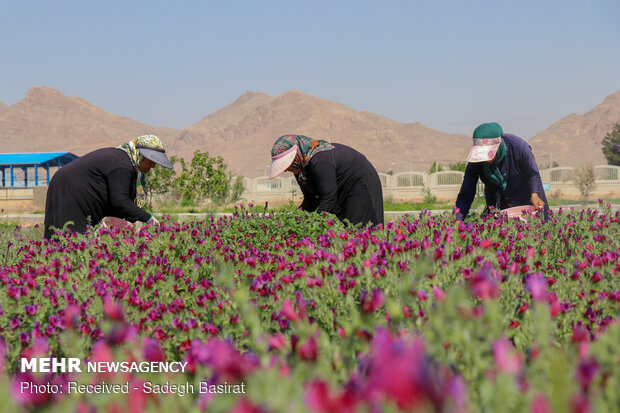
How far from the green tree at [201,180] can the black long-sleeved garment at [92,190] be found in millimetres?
14383

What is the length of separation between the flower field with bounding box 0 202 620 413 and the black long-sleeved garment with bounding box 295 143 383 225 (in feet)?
1.13

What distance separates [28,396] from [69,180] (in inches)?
171

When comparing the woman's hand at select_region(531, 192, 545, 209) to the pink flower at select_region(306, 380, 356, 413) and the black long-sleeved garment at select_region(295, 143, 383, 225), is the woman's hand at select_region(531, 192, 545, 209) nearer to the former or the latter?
the black long-sleeved garment at select_region(295, 143, 383, 225)

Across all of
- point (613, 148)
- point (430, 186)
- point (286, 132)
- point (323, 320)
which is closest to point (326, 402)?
point (323, 320)

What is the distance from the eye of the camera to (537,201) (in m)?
5.21

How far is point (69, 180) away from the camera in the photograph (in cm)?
536

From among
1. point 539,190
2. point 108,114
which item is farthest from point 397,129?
point 539,190

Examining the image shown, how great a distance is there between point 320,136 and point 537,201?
11688 cm

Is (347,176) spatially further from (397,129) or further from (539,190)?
(397,129)

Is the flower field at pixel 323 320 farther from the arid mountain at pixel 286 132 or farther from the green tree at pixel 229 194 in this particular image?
the arid mountain at pixel 286 132

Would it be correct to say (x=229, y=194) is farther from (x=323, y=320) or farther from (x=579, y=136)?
(x=579, y=136)

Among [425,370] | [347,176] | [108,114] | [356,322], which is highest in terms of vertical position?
[108,114]

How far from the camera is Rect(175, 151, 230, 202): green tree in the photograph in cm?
1997

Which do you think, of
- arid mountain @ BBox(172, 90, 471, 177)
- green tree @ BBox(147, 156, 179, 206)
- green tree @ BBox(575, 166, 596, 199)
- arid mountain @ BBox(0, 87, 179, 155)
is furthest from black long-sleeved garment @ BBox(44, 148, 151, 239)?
arid mountain @ BBox(0, 87, 179, 155)
